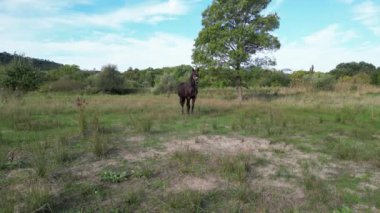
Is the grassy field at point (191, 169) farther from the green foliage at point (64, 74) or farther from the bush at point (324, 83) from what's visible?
the green foliage at point (64, 74)

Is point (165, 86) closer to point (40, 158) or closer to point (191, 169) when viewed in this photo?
point (40, 158)

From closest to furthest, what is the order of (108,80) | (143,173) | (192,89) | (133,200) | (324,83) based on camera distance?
(133,200)
(143,173)
(192,89)
(324,83)
(108,80)

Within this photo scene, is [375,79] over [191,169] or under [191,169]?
over

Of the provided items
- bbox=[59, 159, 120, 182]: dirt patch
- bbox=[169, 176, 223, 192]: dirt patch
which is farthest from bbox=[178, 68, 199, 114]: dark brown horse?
bbox=[169, 176, 223, 192]: dirt patch

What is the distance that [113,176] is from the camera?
5.79 meters

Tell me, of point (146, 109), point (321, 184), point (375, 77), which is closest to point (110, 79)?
point (146, 109)

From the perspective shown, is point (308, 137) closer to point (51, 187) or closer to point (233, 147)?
point (233, 147)

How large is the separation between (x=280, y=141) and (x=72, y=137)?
527 centimetres

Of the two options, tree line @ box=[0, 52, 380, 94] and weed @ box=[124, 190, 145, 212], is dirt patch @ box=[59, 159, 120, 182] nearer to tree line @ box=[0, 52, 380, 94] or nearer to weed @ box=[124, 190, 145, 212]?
weed @ box=[124, 190, 145, 212]

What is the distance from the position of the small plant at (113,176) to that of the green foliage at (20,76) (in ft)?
69.5

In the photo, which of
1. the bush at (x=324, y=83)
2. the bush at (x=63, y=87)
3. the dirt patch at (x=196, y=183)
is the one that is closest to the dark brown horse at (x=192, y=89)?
the dirt patch at (x=196, y=183)

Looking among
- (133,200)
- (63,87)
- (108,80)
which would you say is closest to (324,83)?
(108,80)

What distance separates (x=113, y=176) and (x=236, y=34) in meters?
17.3

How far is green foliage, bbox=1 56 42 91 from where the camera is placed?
24312 millimetres
